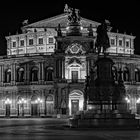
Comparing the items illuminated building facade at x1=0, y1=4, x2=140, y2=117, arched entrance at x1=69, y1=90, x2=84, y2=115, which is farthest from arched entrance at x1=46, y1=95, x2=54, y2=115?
arched entrance at x1=69, y1=90, x2=84, y2=115

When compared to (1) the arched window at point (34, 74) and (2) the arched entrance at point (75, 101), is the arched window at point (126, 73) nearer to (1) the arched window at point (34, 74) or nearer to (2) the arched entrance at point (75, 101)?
(2) the arched entrance at point (75, 101)

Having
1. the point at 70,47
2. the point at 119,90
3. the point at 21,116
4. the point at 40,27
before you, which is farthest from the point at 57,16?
the point at 119,90

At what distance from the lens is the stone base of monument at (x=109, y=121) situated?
37.9m

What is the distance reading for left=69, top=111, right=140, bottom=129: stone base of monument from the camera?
37875mm

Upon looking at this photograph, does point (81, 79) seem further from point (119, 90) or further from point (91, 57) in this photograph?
point (119, 90)

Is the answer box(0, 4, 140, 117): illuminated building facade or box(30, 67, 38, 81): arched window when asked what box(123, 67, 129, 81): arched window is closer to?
box(0, 4, 140, 117): illuminated building facade

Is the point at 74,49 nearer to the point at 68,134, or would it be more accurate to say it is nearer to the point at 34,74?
the point at 34,74

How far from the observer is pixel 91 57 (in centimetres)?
8788

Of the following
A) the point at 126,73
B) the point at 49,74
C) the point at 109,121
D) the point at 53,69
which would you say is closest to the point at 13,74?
the point at 49,74

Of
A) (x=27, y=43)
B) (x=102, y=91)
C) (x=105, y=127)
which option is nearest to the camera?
(x=105, y=127)

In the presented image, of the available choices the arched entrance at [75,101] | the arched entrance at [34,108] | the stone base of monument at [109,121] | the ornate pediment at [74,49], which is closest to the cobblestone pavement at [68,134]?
the stone base of monument at [109,121]

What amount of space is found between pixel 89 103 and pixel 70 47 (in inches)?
1866

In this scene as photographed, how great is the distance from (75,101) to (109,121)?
4945 centimetres

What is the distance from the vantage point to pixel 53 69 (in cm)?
9212
